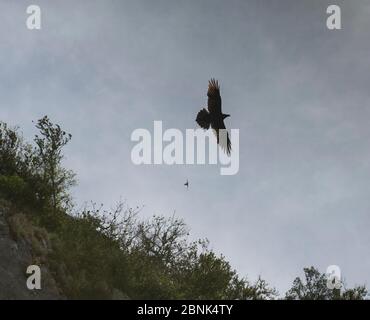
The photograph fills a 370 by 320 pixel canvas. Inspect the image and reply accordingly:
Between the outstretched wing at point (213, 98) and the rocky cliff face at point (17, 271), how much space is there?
10.7 metres

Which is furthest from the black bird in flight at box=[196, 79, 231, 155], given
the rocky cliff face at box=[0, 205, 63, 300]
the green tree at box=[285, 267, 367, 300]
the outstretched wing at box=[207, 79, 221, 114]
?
the green tree at box=[285, 267, 367, 300]

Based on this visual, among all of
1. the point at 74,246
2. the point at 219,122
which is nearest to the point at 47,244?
the point at 74,246

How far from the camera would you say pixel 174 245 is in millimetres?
42094

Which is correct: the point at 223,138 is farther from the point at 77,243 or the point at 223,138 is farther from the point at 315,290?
the point at 315,290

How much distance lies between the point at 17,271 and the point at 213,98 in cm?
1155

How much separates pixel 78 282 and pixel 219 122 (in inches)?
405

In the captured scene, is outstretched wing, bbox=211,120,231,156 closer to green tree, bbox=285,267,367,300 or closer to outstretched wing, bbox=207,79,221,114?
outstretched wing, bbox=207,79,221,114

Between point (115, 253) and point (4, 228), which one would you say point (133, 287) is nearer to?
point (115, 253)

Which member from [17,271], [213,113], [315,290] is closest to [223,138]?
[213,113]

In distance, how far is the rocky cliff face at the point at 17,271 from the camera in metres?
18.8

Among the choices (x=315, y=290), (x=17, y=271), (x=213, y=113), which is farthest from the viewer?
(x=315, y=290)

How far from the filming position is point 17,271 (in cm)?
2002

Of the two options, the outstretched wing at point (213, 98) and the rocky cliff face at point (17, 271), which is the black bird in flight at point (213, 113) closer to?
the outstretched wing at point (213, 98)

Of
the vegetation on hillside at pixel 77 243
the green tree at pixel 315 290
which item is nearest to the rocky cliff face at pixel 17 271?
the vegetation on hillside at pixel 77 243
